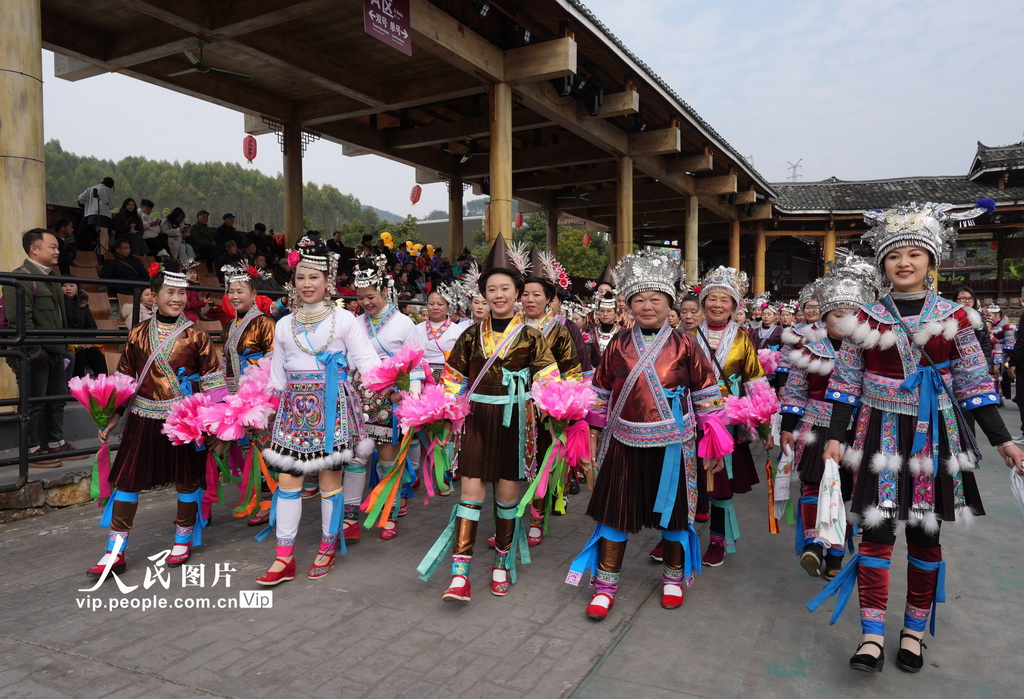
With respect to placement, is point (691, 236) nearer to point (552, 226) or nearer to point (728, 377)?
point (552, 226)

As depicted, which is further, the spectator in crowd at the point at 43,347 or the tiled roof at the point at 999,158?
the tiled roof at the point at 999,158

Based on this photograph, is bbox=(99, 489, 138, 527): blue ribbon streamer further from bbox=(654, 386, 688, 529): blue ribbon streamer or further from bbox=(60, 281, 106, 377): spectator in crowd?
bbox=(654, 386, 688, 529): blue ribbon streamer

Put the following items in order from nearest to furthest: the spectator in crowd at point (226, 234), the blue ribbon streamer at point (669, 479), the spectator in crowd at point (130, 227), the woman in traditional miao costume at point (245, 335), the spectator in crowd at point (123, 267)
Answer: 1. the blue ribbon streamer at point (669, 479)
2. the woman in traditional miao costume at point (245, 335)
3. the spectator in crowd at point (123, 267)
4. the spectator in crowd at point (130, 227)
5. the spectator in crowd at point (226, 234)

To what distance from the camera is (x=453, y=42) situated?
356 inches

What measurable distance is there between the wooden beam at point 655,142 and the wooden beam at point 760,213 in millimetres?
9461

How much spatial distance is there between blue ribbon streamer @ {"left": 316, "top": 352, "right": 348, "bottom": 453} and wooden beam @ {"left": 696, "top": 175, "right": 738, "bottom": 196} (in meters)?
16.1

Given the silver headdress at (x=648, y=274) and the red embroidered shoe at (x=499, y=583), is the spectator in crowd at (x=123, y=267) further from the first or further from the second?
the silver headdress at (x=648, y=274)

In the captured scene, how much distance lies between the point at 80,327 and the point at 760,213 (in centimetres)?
2086

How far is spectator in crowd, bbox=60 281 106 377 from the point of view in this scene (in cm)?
598

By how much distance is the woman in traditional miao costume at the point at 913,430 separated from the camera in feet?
9.45

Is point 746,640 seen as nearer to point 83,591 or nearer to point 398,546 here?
point 398,546

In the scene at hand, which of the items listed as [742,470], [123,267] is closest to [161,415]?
[742,470]

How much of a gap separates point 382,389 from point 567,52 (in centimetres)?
734

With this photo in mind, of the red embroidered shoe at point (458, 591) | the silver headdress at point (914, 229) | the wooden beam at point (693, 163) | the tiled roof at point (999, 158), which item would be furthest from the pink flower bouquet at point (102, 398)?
the tiled roof at point (999, 158)
